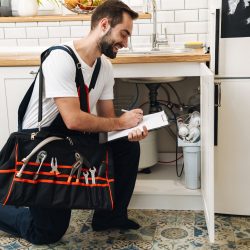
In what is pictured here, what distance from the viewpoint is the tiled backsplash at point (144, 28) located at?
2.94 metres

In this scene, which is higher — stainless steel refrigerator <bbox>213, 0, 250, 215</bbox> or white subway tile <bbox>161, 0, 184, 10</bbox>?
white subway tile <bbox>161, 0, 184, 10</bbox>

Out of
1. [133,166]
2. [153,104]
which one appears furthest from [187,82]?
[133,166]

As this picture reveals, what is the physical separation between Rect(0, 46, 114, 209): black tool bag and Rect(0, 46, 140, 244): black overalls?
143mm

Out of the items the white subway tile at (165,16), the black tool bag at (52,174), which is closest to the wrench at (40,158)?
the black tool bag at (52,174)

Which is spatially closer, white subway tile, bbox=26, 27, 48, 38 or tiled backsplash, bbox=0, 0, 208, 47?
tiled backsplash, bbox=0, 0, 208, 47

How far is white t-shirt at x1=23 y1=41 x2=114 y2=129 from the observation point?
1840 mm

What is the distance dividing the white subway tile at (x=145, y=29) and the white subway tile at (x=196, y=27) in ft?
0.81

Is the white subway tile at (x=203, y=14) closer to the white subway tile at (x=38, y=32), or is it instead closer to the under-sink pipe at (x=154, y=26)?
the under-sink pipe at (x=154, y=26)

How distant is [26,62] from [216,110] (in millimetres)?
1039

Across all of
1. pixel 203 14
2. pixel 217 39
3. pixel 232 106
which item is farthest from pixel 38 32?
pixel 232 106

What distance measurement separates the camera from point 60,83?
1839mm

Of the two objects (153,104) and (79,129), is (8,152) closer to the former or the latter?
(79,129)

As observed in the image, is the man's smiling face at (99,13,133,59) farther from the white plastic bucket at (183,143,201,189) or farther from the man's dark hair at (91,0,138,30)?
the white plastic bucket at (183,143,201,189)

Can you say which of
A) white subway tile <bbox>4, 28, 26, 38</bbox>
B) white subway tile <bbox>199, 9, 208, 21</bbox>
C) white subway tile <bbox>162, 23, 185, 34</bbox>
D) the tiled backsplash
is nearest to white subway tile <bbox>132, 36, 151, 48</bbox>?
the tiled backsplash
